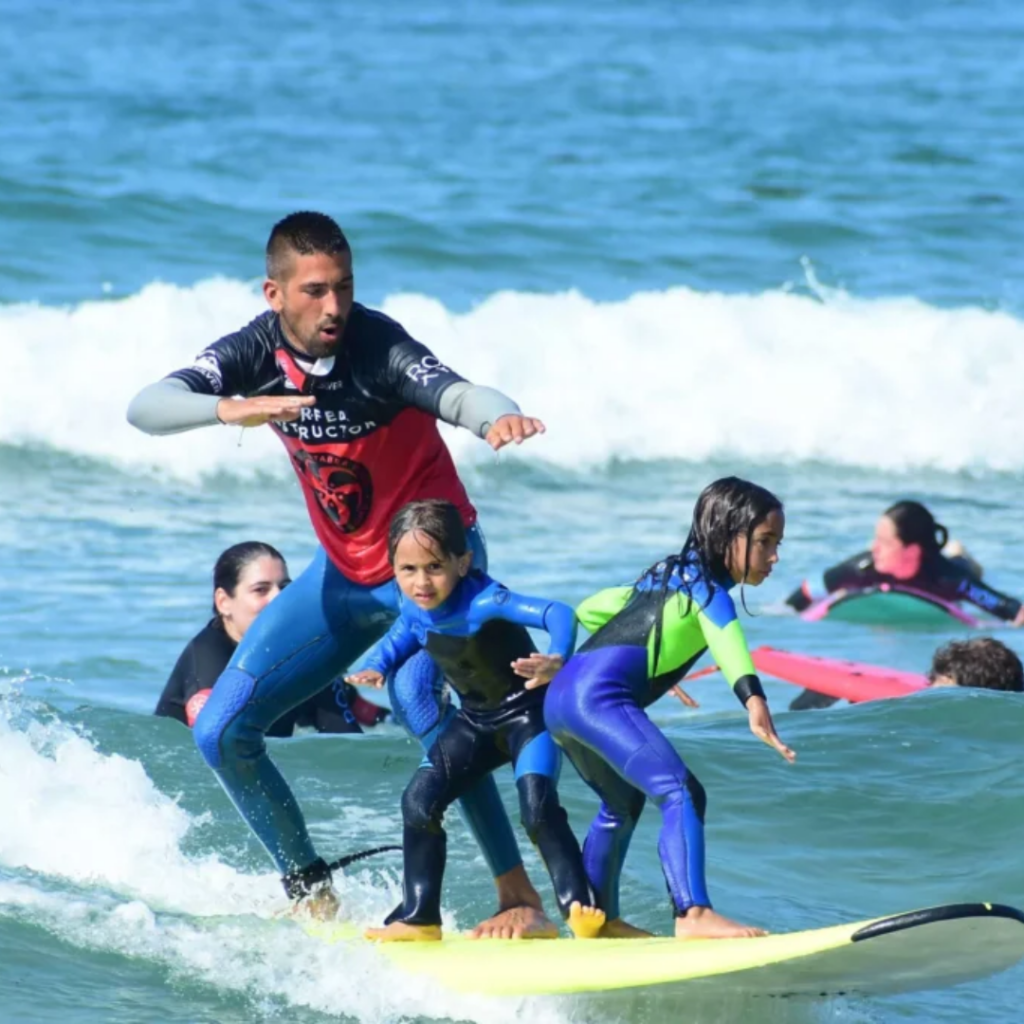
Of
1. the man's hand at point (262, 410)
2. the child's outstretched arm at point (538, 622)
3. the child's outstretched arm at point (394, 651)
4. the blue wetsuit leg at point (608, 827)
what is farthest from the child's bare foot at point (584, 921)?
the man's hand at point (262, 410)

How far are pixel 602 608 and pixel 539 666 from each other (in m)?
0.52

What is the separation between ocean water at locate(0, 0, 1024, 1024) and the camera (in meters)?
7.26

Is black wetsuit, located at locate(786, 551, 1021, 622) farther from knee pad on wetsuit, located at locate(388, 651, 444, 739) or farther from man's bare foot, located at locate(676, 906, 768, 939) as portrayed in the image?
man's bare foot, located at locate(676, 906, 768, 939)

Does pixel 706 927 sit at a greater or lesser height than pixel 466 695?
lesser

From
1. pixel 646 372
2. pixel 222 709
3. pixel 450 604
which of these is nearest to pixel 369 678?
pixel 450 604

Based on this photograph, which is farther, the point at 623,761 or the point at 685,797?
the point at 623,761

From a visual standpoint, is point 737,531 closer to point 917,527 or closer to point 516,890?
point 516,890

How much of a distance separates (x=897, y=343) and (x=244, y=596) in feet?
40.9

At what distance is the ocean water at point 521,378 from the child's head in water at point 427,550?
3.75ft

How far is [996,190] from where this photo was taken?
82.6ft

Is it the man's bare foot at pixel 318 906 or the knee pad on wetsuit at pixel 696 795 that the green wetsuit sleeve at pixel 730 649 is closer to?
the knee pad on wetsuit at pixel 696 795

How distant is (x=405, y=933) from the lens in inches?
239

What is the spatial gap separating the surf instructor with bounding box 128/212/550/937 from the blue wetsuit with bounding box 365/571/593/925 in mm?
193

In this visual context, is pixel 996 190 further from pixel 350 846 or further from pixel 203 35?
pixel 350 846
